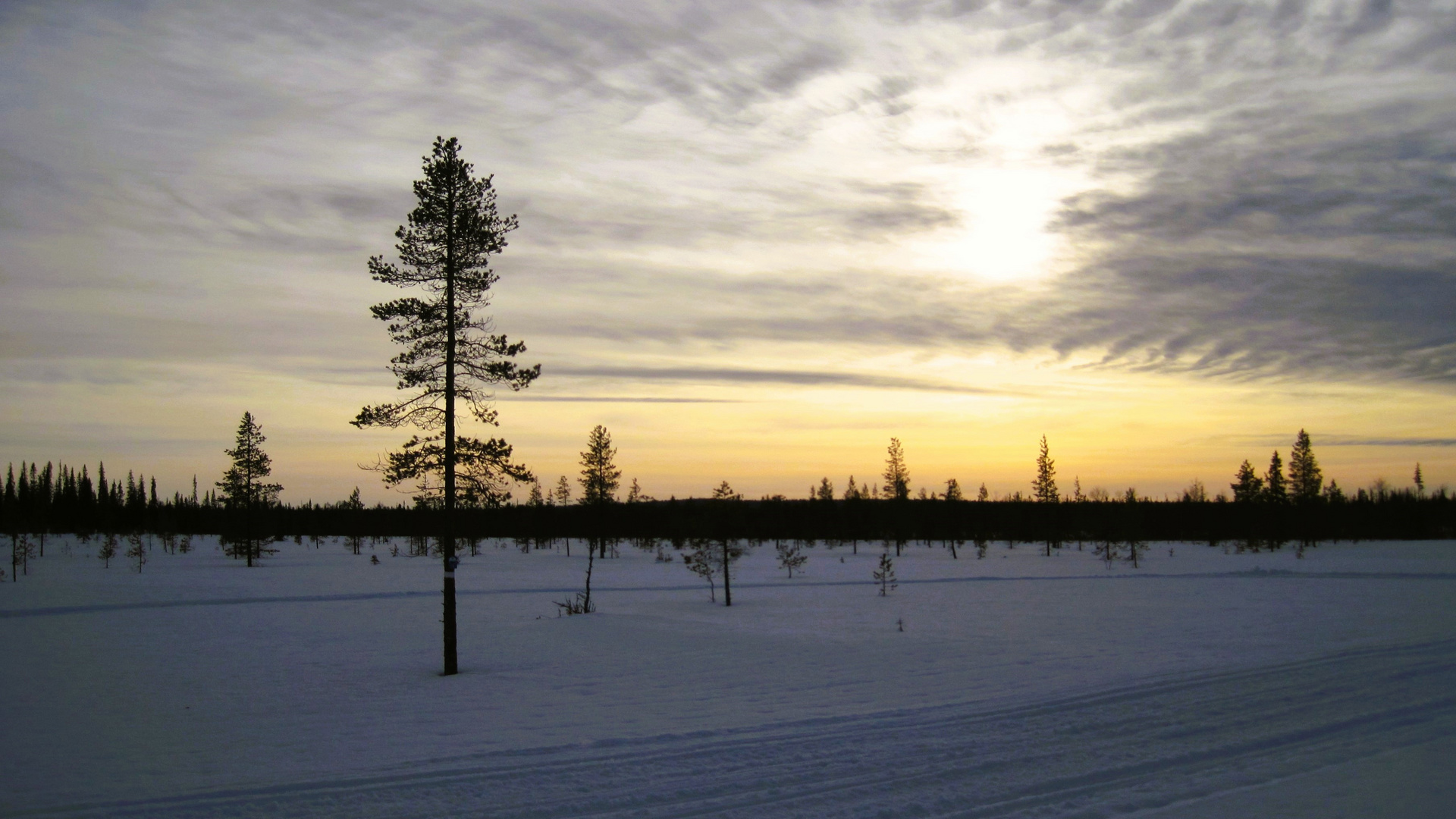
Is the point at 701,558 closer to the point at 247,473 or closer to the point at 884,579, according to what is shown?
the point at 884,579

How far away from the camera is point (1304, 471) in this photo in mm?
103750

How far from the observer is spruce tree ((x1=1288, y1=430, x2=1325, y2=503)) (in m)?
103

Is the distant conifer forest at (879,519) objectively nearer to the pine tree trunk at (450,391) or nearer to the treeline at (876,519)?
the treeline at (876,519)

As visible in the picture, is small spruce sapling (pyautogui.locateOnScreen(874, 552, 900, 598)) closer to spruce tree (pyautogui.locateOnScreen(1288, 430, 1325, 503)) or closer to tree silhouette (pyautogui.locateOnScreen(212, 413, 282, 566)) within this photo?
tree silhouette (pyautogui.locateOnScreen(212, 413, 282, 566))

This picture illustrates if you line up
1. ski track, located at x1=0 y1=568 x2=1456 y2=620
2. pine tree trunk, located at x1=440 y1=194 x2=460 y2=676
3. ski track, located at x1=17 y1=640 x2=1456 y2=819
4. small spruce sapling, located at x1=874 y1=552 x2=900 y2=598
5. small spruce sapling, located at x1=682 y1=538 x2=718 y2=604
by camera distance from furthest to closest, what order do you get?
small spruce sapling, located at x1=874 y1=552 x2=900 y2=598
small spruce sapling, located at x1=682 y1=538 x2=718 y2=604
ski track, located at x1=0 y1=568 x2=1456 y2=620
pine tree trunk, located at x1=440 y1=194 x2=460 y2=676
ski track, located at x1=17 y1=640 x2=1456 y2=819

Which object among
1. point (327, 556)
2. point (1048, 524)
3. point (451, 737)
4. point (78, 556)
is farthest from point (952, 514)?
point (451, 737)

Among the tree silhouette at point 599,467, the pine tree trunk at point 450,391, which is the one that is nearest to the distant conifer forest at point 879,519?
the tree silhouette at point 599,467

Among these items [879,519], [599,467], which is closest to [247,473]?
[599,467]

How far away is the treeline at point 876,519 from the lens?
298 ft

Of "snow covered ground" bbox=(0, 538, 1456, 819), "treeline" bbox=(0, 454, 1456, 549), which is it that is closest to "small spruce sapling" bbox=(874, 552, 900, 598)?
"snow covered ground" bbox=(0, 538, 1456, 819)

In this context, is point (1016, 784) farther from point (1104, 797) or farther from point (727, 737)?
point (727, 737)

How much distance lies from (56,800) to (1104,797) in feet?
36.2

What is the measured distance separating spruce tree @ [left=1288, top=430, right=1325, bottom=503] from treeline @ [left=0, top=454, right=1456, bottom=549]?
2.53m

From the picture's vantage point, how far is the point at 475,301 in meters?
19.2
